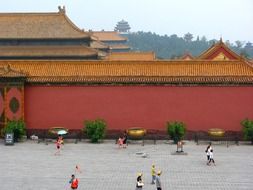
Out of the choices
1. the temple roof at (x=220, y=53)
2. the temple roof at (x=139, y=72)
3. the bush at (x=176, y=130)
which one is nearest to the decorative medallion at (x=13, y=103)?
the temple roof at (x=139, y=72)

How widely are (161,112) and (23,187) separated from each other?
44.4 ft

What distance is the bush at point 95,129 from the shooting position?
3407cm

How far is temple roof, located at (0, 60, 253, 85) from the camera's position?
3484 centimetres

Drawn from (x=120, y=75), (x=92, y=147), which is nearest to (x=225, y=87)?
(x=120, y=75)

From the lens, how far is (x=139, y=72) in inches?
1404

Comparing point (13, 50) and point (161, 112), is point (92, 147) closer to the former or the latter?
point (161, 112)

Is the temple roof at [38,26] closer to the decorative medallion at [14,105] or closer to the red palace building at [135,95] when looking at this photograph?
the red palace building at [135,95]

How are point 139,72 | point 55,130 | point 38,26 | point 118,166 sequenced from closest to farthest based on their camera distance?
point 118,166 → point 55,130 → point 139,72 → point 38,26

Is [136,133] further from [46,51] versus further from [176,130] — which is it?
[46,51]

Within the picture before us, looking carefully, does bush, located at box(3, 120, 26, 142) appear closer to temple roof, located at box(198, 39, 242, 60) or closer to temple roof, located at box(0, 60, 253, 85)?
temple roof, located at box(0, 60, 253, 85)

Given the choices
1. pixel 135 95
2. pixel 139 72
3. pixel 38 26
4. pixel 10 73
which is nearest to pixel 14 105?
pixel 10 73

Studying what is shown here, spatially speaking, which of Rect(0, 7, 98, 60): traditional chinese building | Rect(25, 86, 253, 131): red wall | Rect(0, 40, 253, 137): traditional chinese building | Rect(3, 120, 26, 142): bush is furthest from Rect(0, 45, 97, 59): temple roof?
Rect(3, 120, 26, 142): bush

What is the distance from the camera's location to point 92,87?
3547 cm

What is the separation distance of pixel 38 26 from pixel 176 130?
915 inches
